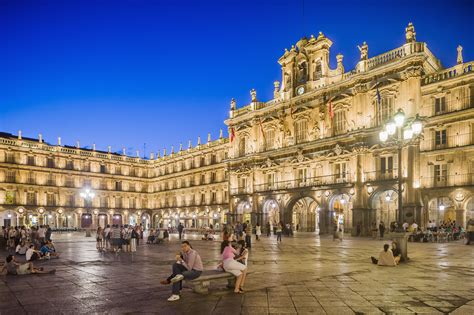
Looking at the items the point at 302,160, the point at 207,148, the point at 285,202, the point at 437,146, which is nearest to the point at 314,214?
the point at 285,202

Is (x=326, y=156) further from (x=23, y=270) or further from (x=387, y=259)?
(x=23, y=270)

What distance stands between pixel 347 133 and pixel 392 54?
7823 millimetres

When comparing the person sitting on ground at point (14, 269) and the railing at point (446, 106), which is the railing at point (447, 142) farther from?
the person sitting on ground at point (14, 269)

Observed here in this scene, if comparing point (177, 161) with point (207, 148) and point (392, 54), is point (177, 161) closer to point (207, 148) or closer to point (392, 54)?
point (207, 148)

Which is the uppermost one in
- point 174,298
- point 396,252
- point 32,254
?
point 174,298

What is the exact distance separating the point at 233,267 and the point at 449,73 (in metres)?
30.5

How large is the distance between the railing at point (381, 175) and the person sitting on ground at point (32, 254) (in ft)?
87.4

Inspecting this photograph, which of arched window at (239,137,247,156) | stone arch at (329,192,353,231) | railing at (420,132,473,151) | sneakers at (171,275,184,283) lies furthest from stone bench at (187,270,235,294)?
arched window at (239,137,247,156)

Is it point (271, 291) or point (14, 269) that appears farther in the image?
point (14, 269)

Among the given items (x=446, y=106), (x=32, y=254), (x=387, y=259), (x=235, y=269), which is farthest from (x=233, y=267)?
(x=446, y=106)

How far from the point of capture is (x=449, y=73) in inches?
1296

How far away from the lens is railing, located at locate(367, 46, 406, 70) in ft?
114

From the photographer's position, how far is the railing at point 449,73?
32.0 metres

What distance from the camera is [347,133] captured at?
3675cm
